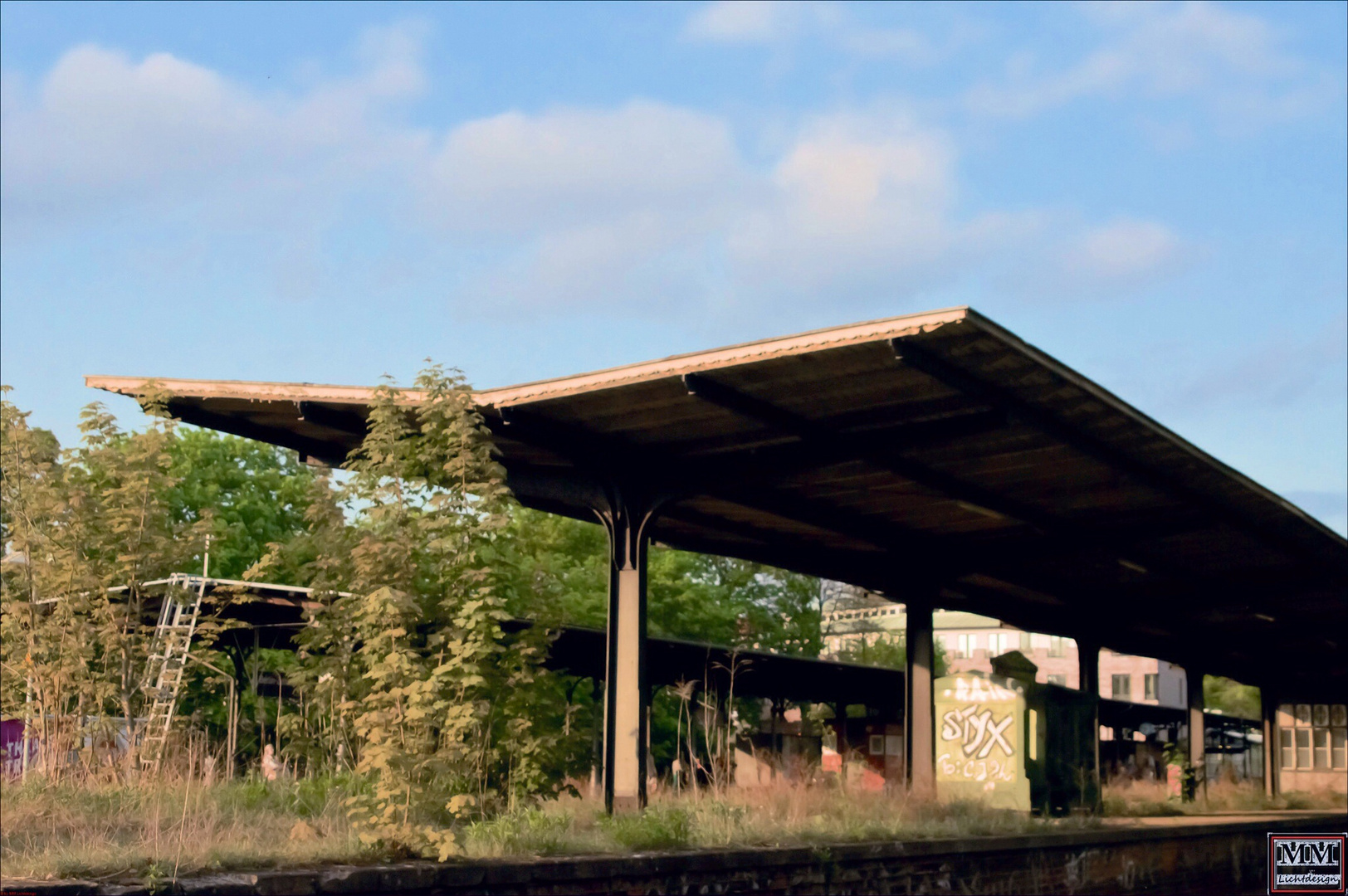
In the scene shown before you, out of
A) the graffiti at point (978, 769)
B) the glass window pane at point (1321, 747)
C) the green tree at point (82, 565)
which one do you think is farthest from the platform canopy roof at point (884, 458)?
the glass window pane at point (1321, 747)

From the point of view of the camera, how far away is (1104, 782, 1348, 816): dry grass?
24781 millimetres

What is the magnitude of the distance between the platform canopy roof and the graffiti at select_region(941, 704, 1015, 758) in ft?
7.57

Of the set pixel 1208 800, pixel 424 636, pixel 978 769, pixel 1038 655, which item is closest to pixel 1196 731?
pixel 1208 800

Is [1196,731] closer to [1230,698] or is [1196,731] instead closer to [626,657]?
[626,657]

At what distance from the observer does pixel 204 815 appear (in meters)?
9.77

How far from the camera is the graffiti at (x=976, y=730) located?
1948cm

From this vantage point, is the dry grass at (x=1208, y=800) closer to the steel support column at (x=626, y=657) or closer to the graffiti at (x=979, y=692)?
the graffiti at (x=979, y=692)

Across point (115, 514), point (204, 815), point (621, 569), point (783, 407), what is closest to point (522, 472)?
point (621, 569)

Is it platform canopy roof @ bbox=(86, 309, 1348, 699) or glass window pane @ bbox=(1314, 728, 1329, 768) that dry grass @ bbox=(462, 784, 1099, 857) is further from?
glass window pane @ bbox=(1314, 728, 1329, 768)

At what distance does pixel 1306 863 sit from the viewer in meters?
18.4

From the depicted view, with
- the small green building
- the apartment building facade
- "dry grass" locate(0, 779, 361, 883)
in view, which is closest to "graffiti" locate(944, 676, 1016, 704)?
the small green building

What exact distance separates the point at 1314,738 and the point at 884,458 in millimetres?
35322

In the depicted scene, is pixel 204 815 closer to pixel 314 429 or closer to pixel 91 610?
pixel 91 610

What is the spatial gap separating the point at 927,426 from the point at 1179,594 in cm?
1546
